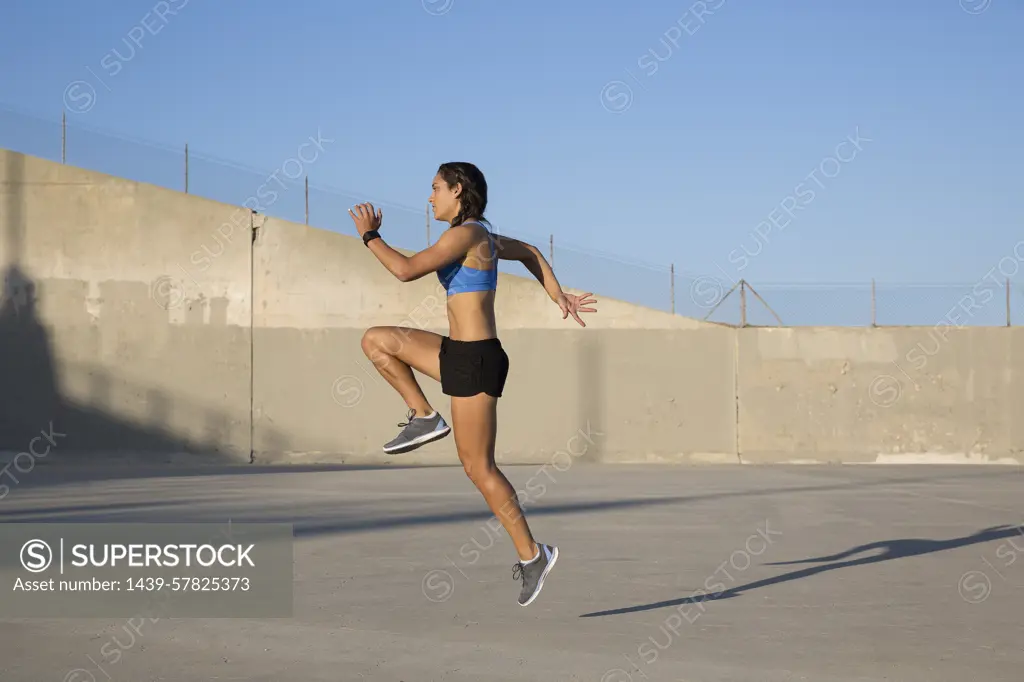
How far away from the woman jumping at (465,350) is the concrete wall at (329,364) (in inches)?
612

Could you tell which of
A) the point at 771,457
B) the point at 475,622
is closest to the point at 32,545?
the point at 475,622

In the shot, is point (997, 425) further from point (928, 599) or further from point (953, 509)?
point (928, 599)

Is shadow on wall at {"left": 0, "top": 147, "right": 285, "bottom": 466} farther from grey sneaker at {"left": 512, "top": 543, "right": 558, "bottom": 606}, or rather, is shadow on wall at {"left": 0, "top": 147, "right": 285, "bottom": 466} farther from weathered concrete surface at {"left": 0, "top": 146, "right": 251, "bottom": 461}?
grey sneaker at {"left": 512, "top": 543, "right": 558, "bottom": 606}

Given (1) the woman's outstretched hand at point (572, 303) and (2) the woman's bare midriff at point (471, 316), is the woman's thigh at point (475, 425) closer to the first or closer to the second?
(2) the woman's bare midriff at point (471, 316)

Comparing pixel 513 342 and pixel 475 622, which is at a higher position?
pixel 513 342

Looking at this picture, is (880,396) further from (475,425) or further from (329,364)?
(475,425)

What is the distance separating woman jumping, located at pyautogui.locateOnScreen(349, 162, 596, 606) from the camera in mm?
5035

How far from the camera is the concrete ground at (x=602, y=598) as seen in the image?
4496 mm

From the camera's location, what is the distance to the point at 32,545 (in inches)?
310

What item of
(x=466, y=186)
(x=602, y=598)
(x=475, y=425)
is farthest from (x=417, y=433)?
(x=602, y=598)

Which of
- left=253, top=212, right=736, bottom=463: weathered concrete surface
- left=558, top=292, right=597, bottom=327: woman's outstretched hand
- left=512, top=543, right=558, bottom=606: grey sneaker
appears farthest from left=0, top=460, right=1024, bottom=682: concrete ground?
left=253, top=212, right=736, bottom=463: weathered concrete surface

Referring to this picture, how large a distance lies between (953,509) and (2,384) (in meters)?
16.6

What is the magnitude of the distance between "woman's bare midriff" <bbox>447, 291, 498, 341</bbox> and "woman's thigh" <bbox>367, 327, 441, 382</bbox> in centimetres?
12

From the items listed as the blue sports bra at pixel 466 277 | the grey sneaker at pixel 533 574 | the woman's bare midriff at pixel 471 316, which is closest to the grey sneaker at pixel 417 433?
the woman's bare midriff at pixel 471 316
